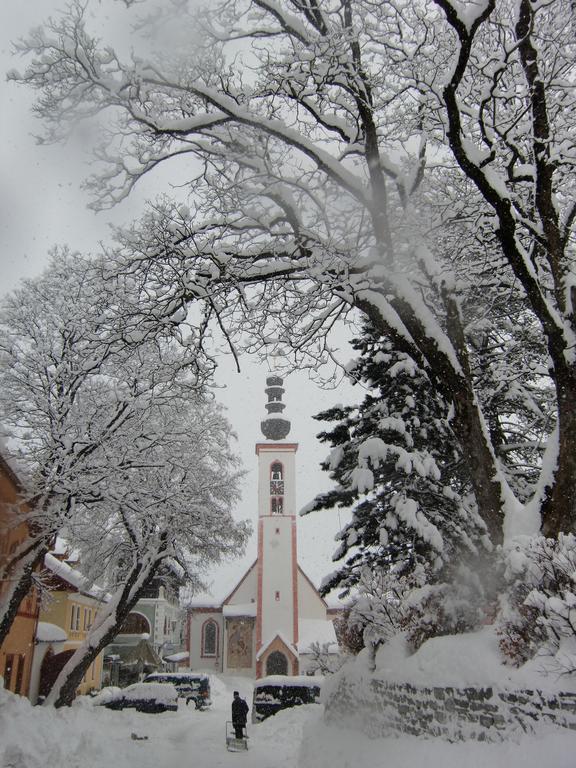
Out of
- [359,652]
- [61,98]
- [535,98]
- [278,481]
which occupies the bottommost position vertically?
[359,652]

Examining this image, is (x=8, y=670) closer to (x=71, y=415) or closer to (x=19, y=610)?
(x=19, y=610)

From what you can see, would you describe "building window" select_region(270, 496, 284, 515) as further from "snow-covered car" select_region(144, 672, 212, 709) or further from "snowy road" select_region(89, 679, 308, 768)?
"snowy road" select_region(89, 679, 308, 768)

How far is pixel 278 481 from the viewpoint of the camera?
52250 mm

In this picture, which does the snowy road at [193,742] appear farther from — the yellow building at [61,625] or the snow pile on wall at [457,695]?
the yellow building at [61,625]

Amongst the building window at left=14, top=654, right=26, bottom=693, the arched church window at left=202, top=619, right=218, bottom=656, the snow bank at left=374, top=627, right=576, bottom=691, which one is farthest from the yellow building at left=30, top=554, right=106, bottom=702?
the snow bank at left=374, top=627, right=576, bottom=691

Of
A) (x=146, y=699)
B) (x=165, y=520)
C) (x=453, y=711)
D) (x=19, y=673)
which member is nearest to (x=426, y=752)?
(x=453, y=711)

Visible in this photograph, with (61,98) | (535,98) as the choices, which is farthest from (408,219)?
(61,98)

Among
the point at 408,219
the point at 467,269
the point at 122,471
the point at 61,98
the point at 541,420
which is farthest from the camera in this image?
the point at 122,471

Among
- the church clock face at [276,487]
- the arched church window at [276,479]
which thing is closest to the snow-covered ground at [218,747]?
the church clock face at [276,487]

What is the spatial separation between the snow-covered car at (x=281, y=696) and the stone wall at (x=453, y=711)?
15.6m

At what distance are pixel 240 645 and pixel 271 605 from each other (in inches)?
169

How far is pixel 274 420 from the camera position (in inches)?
2084

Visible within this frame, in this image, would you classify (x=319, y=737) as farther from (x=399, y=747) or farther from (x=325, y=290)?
(x=325, y=290)

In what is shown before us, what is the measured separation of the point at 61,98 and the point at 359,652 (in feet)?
32.7
